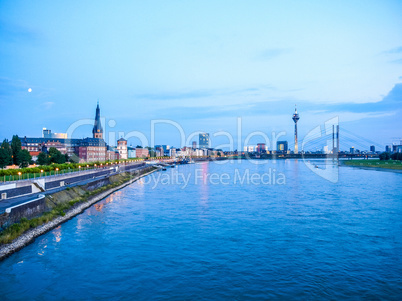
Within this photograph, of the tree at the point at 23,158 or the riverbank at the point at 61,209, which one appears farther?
the tree at the point at 23,158

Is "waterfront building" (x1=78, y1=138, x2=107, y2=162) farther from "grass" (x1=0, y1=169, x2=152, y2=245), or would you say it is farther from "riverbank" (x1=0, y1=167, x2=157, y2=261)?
"grass" (x1=0, y1=169, x2=152, y2=245)

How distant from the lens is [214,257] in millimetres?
12992

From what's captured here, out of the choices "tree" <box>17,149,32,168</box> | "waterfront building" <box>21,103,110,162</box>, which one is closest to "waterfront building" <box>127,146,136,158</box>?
"waterfront building" <box>21,103,110,162</box>

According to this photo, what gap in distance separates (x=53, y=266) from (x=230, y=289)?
7.01m

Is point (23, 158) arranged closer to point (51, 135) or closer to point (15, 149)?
point (15, 149)

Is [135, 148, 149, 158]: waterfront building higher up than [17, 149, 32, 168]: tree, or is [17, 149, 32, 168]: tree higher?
[135, 148, 149, 158]: waterfront building

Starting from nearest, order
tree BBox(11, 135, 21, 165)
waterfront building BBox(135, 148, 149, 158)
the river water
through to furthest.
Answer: the river water, tree BBox(11, 135, 21, 165), waterfront building BBox(135, 148, 149, 158)

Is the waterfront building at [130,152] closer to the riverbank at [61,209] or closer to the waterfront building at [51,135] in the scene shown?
the waterfront building at [51,135]

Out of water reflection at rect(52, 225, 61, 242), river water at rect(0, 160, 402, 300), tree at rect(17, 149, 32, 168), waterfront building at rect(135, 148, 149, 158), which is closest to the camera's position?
river water at rect(0, 160, 402, 300)

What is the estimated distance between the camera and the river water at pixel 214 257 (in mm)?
10094

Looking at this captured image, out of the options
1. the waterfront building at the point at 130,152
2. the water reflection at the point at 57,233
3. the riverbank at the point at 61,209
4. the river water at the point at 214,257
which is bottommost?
the river water at the point at 214,257

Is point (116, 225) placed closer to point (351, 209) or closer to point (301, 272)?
point (301, 272)

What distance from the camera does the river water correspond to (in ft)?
33.1

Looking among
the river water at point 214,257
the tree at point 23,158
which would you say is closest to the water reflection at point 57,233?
the river water at point 214,257
